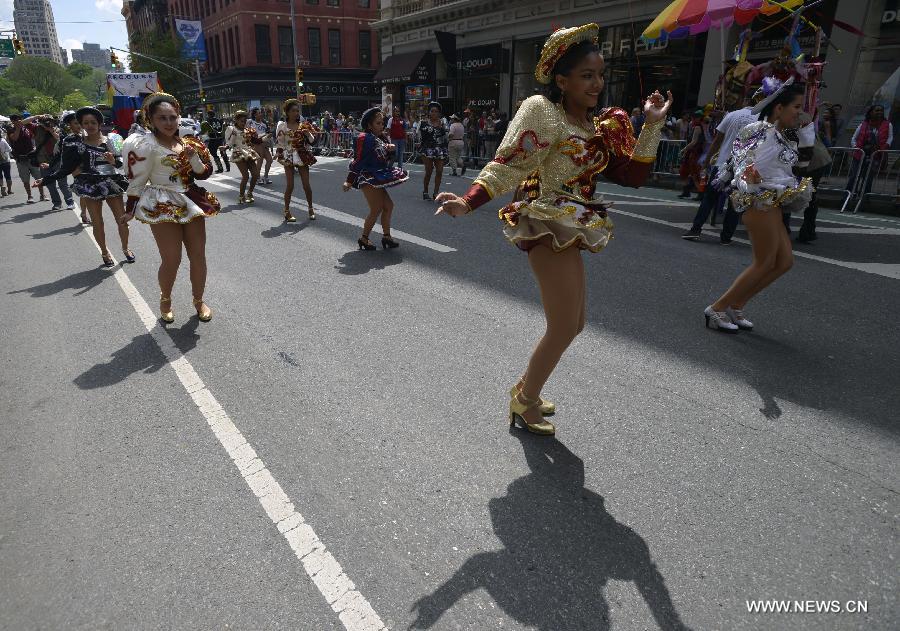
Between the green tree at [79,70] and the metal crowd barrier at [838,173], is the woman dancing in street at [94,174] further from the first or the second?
the green tree at [79,70]

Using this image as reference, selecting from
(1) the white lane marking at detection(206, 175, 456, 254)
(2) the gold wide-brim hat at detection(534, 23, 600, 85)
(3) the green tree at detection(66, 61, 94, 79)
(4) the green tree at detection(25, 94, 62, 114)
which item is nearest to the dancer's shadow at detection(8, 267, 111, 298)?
(1) the white lane marking at detection(206, 175, 456, 254)

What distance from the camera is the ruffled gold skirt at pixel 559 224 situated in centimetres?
274

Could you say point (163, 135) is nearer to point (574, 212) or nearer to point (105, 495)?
point (105, 495)

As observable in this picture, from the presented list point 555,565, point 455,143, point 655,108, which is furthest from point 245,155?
point 555,565

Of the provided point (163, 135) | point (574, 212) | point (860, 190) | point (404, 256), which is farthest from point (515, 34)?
point (574, 212)

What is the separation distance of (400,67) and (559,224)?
31.0 metres

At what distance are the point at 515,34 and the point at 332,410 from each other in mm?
25031

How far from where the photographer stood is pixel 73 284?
20.7 feet

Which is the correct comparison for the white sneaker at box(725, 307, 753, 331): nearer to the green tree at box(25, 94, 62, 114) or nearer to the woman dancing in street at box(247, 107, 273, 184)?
the woman dancing in street at box(247, 107, 273, 184)

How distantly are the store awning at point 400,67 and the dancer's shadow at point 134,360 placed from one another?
28038 millimetres

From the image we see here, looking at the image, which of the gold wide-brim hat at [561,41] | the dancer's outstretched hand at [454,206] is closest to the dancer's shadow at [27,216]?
the dancer's outstretched hand at [454,206]

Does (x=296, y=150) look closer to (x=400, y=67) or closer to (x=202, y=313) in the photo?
(x=202, y=313)

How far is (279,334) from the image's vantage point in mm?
4660

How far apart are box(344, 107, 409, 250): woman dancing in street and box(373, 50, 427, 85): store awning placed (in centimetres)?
2425
